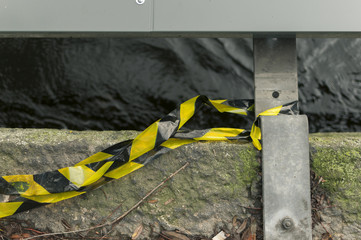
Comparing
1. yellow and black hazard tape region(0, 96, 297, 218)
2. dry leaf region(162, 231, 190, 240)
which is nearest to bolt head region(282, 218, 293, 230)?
yellow and black hazard tape region(0, 96, 297, 218)

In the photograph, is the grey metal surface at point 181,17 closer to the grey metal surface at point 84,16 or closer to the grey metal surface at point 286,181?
the grey metal surface at point 84,16

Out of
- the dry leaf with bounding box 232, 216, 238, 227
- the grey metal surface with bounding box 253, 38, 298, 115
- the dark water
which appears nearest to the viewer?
the dry leaf with bounding box 232, 216, 238, 227

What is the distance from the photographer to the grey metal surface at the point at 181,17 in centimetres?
201

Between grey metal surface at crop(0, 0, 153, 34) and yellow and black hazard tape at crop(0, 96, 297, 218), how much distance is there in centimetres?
67

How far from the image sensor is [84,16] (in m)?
2.06

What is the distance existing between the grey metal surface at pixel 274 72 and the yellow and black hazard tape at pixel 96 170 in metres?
0.25

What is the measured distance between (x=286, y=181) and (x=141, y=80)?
5.87ft

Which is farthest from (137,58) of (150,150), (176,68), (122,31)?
(150,150)

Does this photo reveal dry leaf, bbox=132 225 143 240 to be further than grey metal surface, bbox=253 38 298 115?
No

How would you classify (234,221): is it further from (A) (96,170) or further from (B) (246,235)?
(A) (96,170)

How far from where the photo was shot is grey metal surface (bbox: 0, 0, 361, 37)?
201cm

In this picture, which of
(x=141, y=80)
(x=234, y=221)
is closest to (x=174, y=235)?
(x=234, y=221)

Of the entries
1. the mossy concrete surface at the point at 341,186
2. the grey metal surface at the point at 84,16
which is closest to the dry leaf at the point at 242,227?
the mossy concrete surface at the point at 341,186

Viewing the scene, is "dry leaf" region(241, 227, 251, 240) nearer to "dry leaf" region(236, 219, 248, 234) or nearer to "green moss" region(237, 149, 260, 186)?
"dry leaf" region(236, 219, 248, 234)
